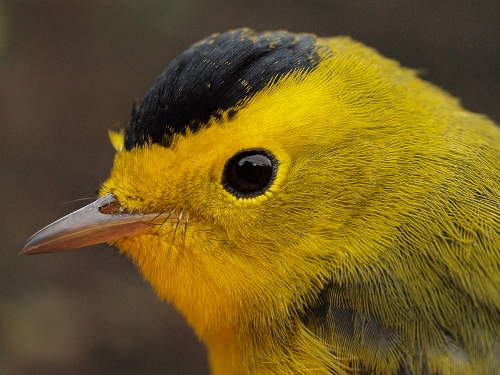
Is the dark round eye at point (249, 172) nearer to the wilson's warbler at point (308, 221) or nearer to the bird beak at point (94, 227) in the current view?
the wilson's warbler at point (308, 221)

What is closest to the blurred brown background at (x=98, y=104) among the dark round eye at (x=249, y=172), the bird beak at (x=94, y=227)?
the bird beak at (x=94, y=227)

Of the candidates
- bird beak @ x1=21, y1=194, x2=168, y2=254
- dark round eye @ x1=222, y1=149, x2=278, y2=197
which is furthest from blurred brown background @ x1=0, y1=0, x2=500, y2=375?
dark round eye @ x1=222, y1=149, x2=278, y2=197

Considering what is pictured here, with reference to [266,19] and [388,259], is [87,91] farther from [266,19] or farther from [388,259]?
[388,259]

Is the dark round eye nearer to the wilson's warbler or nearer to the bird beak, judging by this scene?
the wilson's warbler

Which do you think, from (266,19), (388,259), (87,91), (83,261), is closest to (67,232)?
(388,259)

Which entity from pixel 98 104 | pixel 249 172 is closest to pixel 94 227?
pixel 249 172

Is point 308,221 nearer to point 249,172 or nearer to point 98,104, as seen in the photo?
point 249,172
